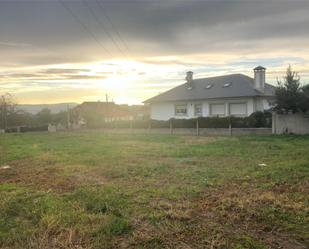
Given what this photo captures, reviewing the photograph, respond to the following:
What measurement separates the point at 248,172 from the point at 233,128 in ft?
58.8

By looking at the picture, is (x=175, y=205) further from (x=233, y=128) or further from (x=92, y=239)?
(x=233, y=128)

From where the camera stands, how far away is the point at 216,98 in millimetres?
33938

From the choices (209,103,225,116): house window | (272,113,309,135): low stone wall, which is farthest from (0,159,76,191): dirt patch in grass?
(209,103,225,116): house window

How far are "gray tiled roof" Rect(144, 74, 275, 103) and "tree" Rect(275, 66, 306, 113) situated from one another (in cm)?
681

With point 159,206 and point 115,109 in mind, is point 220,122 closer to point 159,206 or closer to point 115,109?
point 159,206

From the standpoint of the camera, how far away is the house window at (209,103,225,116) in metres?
34.4

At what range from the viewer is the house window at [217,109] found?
3441 cm

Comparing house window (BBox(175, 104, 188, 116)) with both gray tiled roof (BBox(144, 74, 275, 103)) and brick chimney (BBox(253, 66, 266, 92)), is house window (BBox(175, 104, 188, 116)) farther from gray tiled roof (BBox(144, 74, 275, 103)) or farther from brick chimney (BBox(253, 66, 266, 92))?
brick chimney (BBox(253, 66, 266, 92))

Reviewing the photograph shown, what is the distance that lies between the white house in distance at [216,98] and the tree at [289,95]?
6809mm

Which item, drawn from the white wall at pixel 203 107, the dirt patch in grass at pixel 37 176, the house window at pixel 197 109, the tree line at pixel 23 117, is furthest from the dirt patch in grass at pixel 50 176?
the tree line at pixel 23 117

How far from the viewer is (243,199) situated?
6.27m

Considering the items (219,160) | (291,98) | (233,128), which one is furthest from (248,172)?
(233,128)

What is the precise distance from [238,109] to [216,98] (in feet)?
7.51

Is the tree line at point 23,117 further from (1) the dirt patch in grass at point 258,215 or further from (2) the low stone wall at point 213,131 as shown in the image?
(1) the dirt patch in grass at point 258,215
